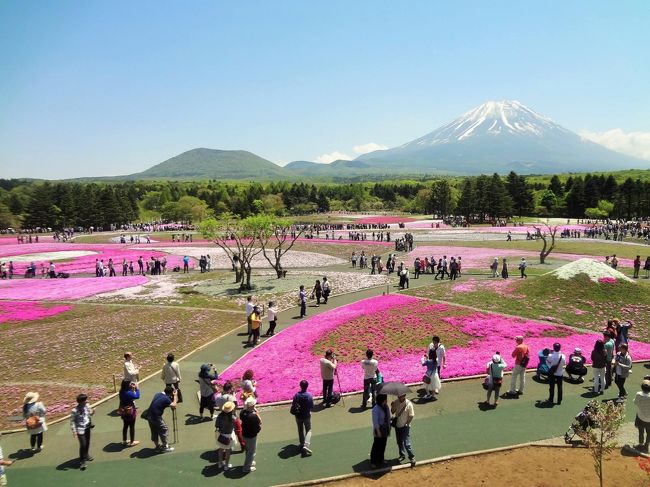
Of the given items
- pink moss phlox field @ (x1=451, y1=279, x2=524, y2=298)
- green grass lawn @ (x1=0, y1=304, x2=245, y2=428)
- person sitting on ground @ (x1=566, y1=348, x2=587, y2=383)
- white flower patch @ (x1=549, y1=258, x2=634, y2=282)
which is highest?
white flower patch @ (x1=549, y1=258, x2=634, y2=282)

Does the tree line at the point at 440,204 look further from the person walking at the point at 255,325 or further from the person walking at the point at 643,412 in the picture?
the person walking at the point at 643,412

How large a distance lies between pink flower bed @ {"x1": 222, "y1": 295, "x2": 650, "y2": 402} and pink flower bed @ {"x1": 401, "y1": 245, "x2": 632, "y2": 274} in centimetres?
1808

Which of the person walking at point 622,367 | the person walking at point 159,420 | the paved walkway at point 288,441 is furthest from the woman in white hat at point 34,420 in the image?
the person walking at point 622,367

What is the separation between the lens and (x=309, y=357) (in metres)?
18.7

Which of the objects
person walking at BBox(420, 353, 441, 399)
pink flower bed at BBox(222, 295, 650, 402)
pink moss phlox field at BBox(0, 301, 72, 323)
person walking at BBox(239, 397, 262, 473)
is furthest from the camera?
pink moss phlox field at BBox(0, 301, 72, 323)

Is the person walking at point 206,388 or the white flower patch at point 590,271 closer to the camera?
the person walking at point 206,388

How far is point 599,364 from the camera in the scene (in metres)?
14.3

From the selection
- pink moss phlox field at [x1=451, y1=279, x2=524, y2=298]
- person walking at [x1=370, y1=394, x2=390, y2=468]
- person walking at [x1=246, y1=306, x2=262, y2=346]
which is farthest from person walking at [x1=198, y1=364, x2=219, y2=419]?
pink moss phlox field at [x1=451, y1=279, x2=524, y2=298]

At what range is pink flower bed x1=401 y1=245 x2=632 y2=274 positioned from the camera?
42.2m

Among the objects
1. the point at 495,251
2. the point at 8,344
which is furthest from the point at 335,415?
the point at 495,251

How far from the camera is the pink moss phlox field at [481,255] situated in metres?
42.3

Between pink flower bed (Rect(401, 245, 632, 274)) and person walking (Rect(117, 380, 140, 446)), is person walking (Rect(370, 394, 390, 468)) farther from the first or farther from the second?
pink flower bed (Rect(401, 245, 632, 274))

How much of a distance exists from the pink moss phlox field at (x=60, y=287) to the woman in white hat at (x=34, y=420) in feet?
75.8

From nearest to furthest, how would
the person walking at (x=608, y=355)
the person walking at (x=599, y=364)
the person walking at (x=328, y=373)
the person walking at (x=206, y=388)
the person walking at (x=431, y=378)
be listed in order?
1. the person walking at (x=206, y=388)
2. the person walking at (x=328, y=373)
3. the person walking at (x=599, y=364)
4. the person walking at (x=431, y=378)
5. the person walking at (x=608, y=355)
